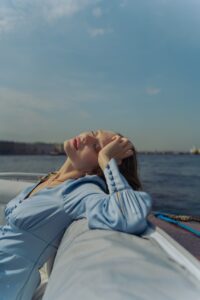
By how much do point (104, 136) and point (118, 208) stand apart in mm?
492

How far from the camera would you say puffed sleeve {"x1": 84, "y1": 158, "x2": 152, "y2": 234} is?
2.78 feet

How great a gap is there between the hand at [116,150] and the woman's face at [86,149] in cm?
5

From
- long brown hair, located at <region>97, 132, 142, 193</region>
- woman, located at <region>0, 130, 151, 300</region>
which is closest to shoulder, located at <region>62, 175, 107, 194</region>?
woman, located at <region>0, 130, 151, 300</region>

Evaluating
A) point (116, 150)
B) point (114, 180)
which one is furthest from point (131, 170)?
point (114, 180)

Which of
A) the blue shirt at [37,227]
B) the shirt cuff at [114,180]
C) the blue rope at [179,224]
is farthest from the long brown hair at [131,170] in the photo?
the blue rope at [179,224]

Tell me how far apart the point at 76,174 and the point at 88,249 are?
0.61 meters

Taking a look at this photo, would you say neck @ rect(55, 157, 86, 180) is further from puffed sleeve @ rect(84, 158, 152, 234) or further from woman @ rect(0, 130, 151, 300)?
puffed sleeve @ rect(84, 158, 152, 234)

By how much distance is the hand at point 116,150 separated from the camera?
3.91ft

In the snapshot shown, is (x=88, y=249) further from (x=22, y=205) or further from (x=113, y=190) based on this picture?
(x=22, y=205)

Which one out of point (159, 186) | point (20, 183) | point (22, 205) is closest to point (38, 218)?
point (22, 205)

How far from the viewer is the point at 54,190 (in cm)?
122

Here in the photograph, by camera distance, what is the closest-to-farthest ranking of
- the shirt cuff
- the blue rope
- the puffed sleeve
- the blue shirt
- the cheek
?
the puffed sleeve → the shirt cuff → the blue shirt → the cheek → the blue rope

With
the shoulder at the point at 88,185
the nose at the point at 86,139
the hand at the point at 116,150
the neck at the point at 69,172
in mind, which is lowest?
the shoulder at the point at 88,185

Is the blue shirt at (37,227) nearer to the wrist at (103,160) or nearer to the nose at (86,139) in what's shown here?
the wrist at (103,160)
